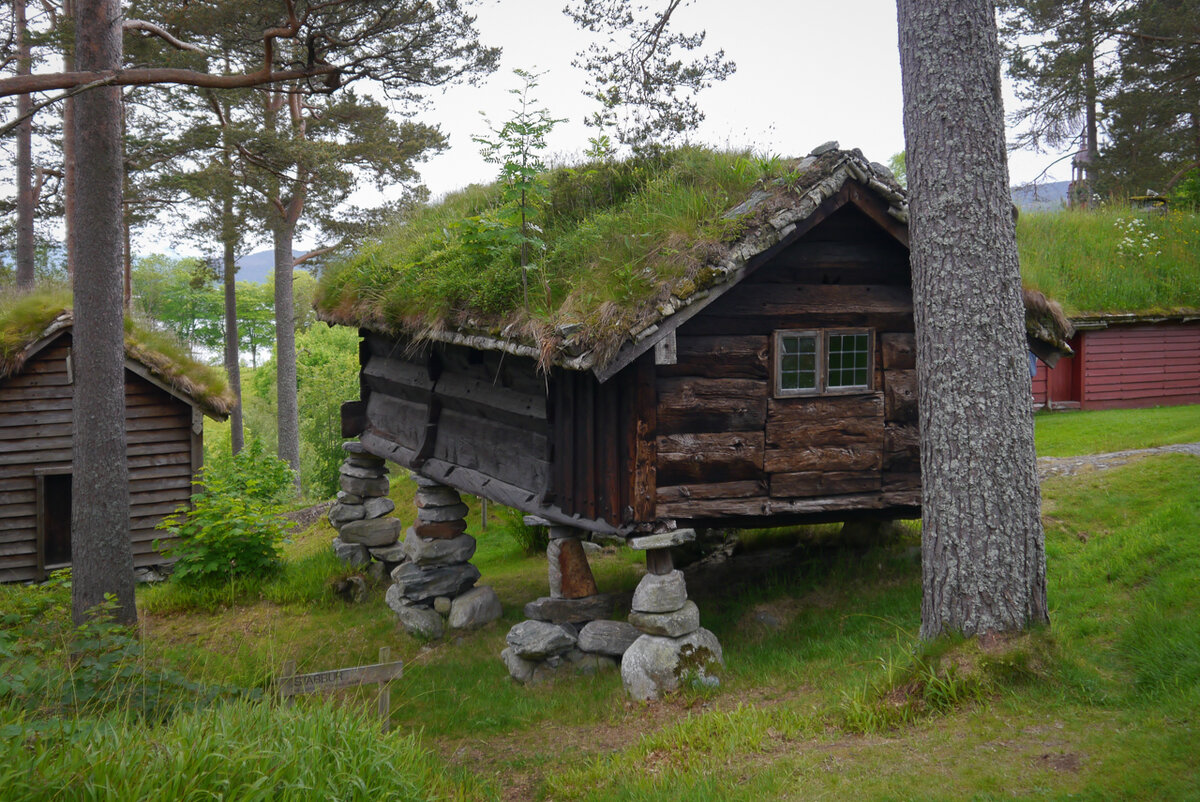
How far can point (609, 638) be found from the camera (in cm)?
845

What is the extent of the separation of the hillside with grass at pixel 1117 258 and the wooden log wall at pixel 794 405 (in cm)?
1216

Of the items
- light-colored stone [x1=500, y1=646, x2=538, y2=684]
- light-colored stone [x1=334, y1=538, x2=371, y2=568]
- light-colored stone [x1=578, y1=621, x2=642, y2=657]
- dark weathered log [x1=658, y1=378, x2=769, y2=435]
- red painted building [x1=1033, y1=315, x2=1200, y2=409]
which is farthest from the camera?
red painted building [x1=1033, y1=315, x2=1200, y2=409]

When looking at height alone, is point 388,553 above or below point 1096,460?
below

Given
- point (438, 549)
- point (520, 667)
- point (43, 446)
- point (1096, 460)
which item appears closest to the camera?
point (520, 667)

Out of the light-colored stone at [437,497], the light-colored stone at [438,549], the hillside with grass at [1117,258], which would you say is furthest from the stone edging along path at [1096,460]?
the light-colored stone at [437,497]

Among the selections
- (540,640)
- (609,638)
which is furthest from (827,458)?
(540,640)

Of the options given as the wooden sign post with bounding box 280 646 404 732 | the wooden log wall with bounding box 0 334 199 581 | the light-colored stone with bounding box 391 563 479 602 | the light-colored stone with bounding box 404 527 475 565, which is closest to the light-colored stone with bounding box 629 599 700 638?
the wooden sign post with bounding box 280 646 404 732

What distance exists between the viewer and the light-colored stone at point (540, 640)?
8.47 metres

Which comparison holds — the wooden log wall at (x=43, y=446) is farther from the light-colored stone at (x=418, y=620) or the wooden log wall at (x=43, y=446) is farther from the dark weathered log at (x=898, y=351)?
the dark weathered log at (x=898, y=351)

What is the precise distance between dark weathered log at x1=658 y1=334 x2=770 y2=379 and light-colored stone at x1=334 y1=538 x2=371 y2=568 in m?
7.72

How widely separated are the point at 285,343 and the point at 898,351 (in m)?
18.5

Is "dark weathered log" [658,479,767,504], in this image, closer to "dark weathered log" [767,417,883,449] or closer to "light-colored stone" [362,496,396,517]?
"dark weathered log" [767,417,883,449]

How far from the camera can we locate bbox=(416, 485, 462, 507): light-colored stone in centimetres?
1119

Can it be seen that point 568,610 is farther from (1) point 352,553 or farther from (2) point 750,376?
(1) point 352,553
